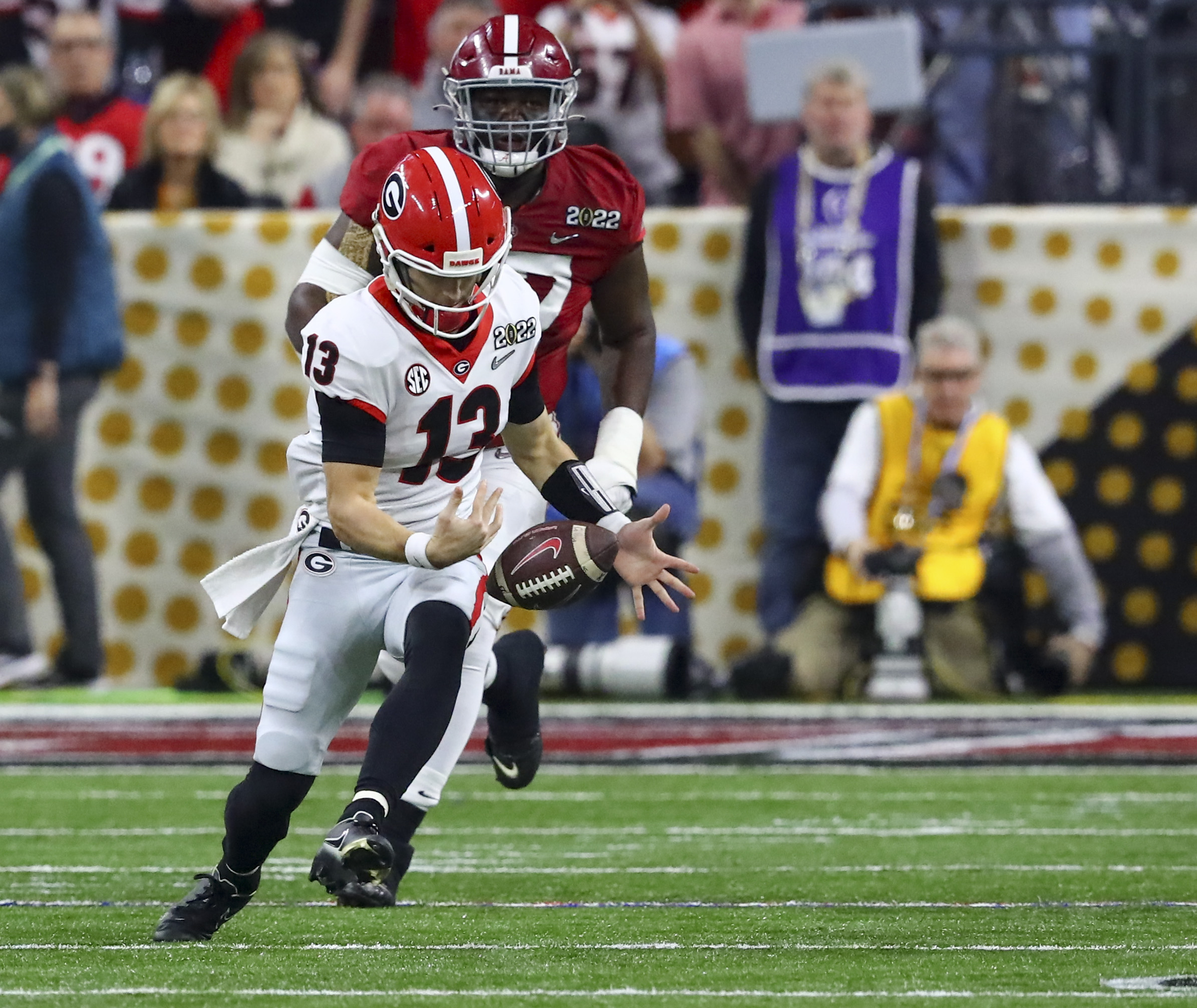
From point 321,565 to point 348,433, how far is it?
0.97 feet

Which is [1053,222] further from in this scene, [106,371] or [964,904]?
[964,904]

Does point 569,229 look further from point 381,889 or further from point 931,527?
point 931,527

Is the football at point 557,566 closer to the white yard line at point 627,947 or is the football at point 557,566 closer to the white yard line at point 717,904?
the white yard line at point 717,904

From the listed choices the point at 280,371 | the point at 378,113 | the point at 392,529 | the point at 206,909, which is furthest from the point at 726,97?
the point at 206,909

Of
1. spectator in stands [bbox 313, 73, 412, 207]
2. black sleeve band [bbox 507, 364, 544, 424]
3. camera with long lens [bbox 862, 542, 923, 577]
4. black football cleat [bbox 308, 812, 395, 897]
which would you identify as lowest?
camera with long lens [bbox 862, 542, 923, 577]

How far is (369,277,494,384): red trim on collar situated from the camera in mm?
4359

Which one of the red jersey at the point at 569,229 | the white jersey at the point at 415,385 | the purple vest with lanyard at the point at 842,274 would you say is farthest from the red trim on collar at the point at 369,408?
the purple vest with lanyard at the point at 842,274

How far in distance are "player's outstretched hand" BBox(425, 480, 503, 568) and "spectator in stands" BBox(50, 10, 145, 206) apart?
604 cm

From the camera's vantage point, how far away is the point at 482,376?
4477mm

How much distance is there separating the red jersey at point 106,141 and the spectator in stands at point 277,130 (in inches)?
19.0

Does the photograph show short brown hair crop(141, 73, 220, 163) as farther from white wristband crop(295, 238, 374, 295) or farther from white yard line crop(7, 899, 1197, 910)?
white yard line crop(7, 899, 1197, 910)

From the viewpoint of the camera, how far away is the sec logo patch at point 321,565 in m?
4.45

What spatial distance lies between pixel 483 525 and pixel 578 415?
4.42m

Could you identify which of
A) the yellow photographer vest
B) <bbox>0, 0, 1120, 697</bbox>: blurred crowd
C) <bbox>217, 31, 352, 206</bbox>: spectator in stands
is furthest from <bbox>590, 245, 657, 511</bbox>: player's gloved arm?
<bbox>217, 31, 352, 206</bbox>: spectator in stands
